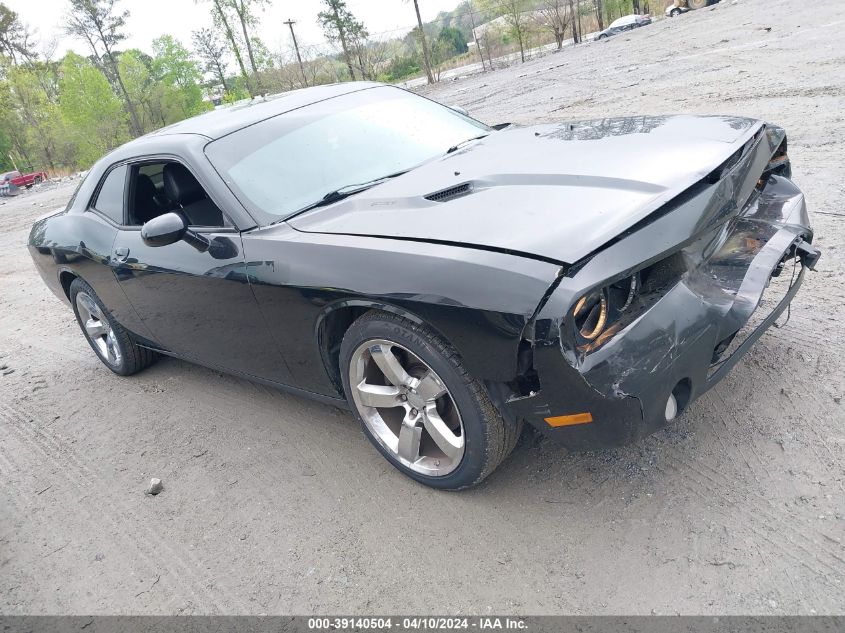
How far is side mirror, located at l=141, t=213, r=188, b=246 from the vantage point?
2846 mm

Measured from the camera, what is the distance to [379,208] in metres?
2.60

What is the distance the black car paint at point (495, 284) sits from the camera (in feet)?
6.29

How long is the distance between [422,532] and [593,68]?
1694 centimetres

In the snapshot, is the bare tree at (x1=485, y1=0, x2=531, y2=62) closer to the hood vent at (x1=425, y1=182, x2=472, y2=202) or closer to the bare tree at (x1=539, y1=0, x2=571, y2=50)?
the bare tree at (x1=539, y1=0, x2=571, y2=50)

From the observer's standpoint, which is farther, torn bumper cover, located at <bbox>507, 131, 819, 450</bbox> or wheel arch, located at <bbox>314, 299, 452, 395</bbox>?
wheel arch, located at <bbox>314, 299, 452, 395</bbox>

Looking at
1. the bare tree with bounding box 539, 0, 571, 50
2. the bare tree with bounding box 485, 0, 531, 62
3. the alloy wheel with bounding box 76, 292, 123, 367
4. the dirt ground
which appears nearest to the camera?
the dirt ground

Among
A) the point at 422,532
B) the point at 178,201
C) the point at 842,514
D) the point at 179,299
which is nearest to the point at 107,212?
the point at 178,201

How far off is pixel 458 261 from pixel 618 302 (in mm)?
567

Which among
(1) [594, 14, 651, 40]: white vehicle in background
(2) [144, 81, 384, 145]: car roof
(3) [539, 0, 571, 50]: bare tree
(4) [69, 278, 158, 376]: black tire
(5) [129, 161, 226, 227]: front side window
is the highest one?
(3) [539, 0, 571, 50]: bare tree

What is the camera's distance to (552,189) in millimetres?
2350

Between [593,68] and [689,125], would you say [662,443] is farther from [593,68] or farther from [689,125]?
[593,68]

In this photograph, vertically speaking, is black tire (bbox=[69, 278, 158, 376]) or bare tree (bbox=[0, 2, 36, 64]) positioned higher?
bare tree (bbox=[0, 2, 36, 64])

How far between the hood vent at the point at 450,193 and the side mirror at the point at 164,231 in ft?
3.98

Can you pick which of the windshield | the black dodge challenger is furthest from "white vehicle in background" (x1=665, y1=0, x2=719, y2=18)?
the black dodge challenger
